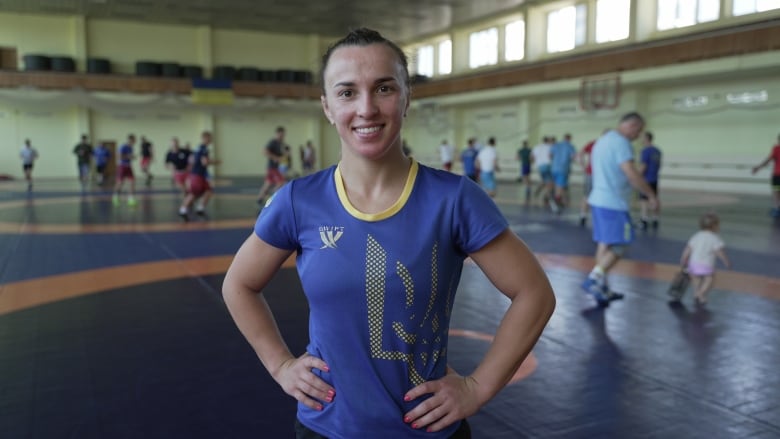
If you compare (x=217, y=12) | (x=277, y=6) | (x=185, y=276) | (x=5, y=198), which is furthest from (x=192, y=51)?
(x=185, y=276)

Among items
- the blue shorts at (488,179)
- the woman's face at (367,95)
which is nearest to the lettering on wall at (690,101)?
the blue shorts at (488,179)

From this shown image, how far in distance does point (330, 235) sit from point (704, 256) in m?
5.76

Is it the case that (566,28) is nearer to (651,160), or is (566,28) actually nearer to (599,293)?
(651,160)

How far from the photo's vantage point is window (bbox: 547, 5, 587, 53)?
26375 millimetres

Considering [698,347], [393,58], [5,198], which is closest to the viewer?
[393,58]

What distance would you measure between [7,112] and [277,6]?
1454 cm

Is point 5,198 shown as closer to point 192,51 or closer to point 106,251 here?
point 106,251

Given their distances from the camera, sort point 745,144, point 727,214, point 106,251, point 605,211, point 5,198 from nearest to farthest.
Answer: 1. point 605,211
2. point 106,251
3. point 727,214
4. point 5,198
5. point 745,144

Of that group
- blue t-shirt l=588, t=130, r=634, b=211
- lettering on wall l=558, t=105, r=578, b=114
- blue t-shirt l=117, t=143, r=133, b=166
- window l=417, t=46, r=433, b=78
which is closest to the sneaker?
blue t-shirt l=588, t=130, r=634, b=211

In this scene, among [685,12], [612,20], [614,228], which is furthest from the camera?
[612,20]

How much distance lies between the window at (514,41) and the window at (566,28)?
1458 mm

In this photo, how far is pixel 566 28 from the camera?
88.9ft

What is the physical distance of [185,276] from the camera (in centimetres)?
732

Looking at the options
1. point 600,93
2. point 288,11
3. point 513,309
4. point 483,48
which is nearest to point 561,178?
point 600,93
